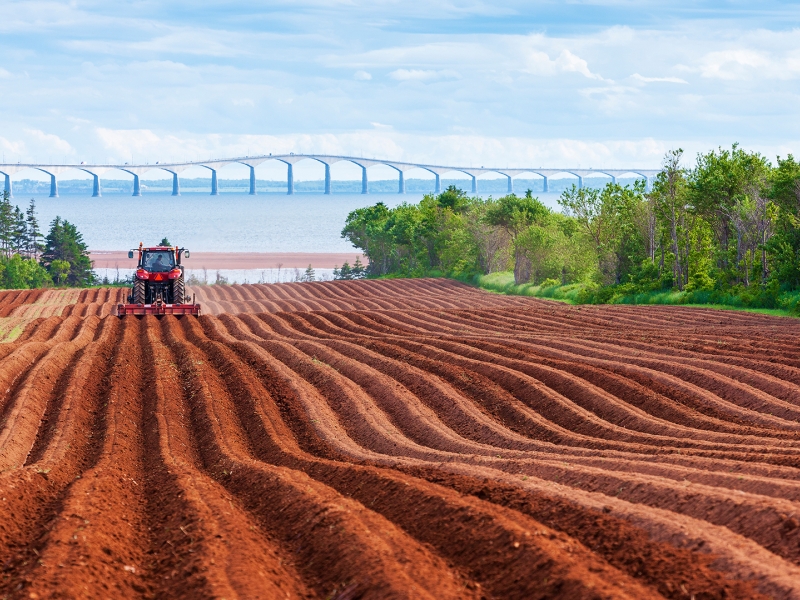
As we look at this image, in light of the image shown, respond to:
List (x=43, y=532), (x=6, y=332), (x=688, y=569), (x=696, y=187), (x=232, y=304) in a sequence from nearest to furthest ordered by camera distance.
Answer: (x=688, y=569) < (x=43, y=532) < (x=6, y=332) < (x=696, y=187) < (x=232, y=304)

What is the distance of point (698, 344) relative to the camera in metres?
27.4

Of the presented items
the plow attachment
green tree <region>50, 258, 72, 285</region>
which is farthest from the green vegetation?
green tree <region>50, 258, 72, 285</region>

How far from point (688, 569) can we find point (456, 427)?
10.3m

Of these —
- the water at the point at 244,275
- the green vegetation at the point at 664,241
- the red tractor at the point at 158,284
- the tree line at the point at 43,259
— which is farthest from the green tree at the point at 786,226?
the tree line at the point at 43,259

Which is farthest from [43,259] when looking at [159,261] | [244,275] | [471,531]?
[471,531]

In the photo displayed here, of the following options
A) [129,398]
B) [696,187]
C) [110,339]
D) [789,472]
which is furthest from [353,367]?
[696,187]

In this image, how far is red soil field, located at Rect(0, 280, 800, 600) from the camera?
8.62 m

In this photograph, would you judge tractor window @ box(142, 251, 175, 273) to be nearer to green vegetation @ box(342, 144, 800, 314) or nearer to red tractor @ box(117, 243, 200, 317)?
red tractor @ box(117, 243, 200, 317)

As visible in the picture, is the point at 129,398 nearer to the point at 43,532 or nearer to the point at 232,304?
the point at 43,532

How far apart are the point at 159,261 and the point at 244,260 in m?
90.8

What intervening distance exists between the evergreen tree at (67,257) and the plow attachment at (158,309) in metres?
62.3

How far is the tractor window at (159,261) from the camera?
39531 mm

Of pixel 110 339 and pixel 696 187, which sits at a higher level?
pixel 696 187

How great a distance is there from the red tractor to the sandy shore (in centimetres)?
7693
